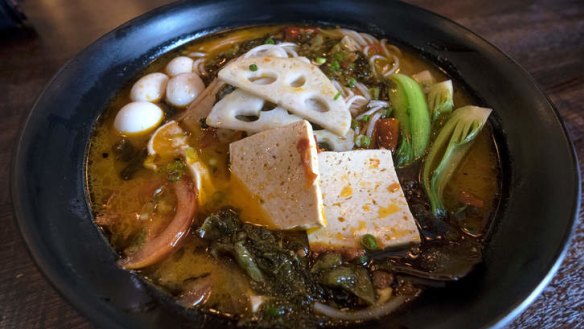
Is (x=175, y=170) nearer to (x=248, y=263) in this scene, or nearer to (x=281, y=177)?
(x=281, y=177)

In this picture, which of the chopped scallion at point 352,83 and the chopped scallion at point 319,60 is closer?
the chopped scallion at point 352,83

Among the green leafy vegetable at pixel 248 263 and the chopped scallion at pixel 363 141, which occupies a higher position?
the chopped scallion at pixel 363 141

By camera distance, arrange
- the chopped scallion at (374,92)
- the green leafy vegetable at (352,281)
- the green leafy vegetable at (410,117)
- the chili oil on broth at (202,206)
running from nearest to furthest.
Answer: the green leafy vegetable at (352,281) < the chili oil on broth at (202,206) < the green leafy vegetable at (410,117) < the chopped scallion at (374,92)

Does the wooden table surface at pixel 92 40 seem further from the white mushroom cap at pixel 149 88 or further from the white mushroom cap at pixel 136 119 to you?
the white mushroom cap at pixel 149 88

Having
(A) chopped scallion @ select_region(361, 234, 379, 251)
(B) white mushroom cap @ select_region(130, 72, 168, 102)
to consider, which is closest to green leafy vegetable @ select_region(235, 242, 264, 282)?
(A) chopped scallion @ select_region(361, 234, 379, 251)

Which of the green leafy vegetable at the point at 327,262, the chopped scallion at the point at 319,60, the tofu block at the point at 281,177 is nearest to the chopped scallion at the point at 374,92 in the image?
A: the chopped scallion at the point at 319,60

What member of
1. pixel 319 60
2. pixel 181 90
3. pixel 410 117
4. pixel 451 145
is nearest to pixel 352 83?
pixel 319 60
